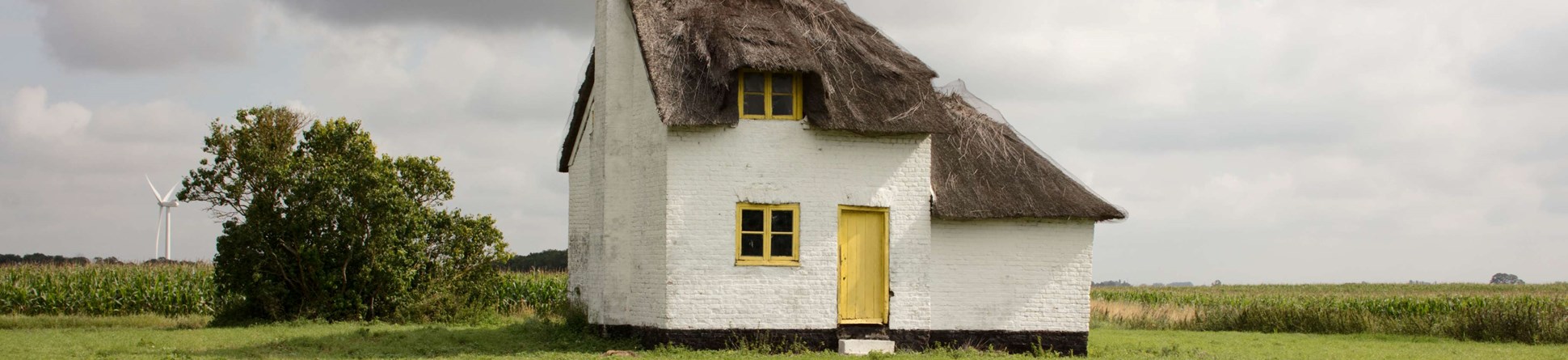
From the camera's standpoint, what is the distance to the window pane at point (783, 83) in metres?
19.2

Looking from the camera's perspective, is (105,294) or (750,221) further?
(105,294)

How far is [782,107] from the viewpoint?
19.2 meters

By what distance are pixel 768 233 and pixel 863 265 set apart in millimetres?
1649

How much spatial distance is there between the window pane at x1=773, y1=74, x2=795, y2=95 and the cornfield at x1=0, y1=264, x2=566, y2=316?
47.6 feet

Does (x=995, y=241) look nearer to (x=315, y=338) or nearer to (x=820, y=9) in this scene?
(x=820, y=9)

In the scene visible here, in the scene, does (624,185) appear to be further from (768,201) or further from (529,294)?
(529,294)

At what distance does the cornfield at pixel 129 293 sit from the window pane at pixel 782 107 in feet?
47.3

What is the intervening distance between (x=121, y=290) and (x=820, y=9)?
71.7 feet

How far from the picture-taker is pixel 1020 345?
20.7 m

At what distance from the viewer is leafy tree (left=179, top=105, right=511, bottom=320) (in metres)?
26.8

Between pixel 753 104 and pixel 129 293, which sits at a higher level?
pixel 753 104

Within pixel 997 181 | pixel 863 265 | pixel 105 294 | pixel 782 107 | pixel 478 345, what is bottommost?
pixel 478 345

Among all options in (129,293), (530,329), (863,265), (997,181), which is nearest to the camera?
(863,265)

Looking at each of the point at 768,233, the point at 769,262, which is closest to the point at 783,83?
the point at 768,233
